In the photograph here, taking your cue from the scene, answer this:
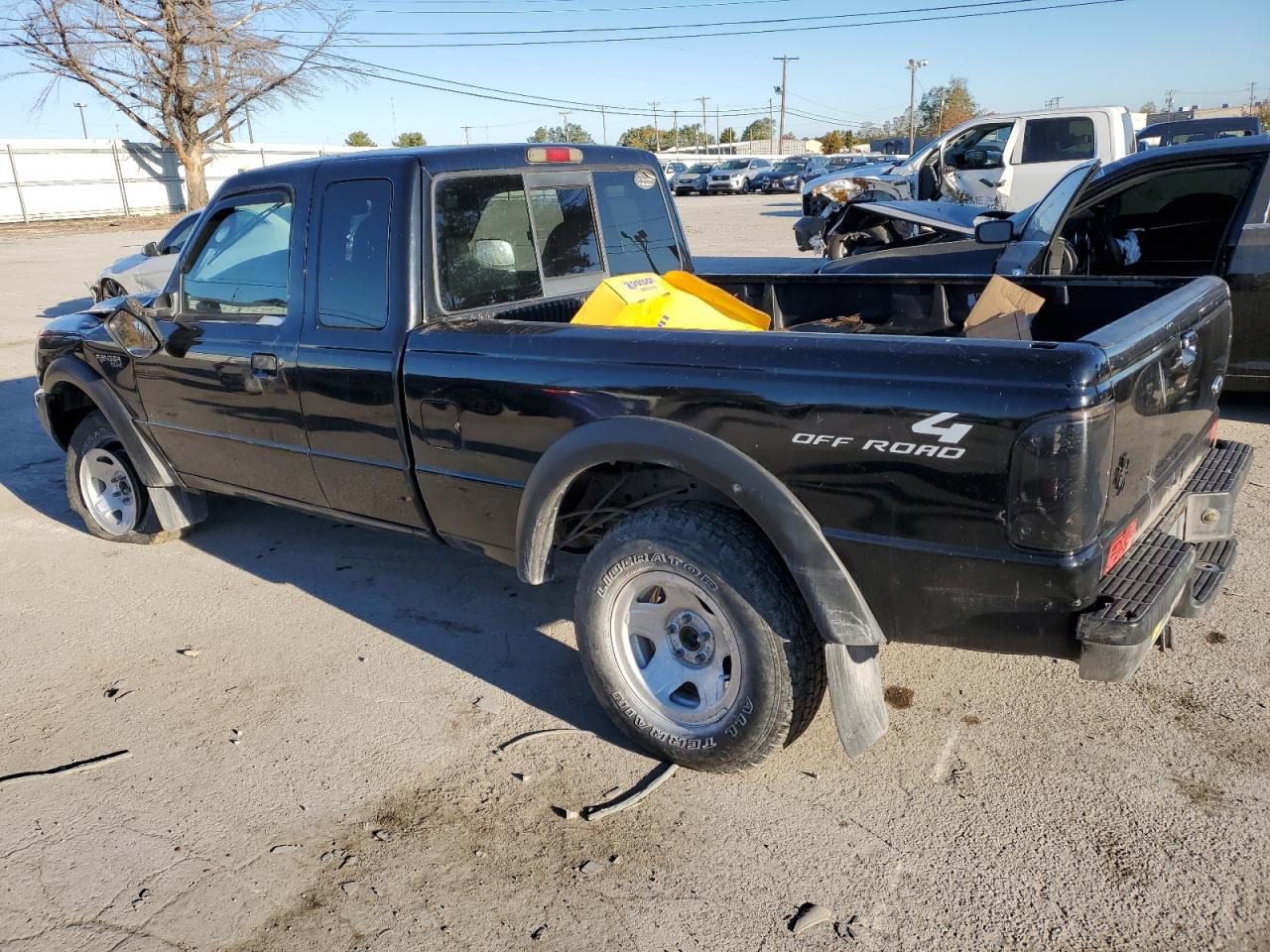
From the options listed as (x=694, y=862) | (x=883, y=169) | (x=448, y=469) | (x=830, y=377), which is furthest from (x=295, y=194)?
(x=883, y=169)

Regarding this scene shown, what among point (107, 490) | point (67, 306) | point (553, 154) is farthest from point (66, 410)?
point (67, 306)

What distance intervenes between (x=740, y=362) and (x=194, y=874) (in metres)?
2.15

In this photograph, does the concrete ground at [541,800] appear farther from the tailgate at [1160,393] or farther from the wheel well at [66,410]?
the wheel well at [66,410]

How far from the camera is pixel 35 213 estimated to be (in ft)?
128

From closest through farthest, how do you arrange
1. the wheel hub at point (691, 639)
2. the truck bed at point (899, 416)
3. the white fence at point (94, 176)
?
the truck bed at point (899, 416)
the wheel hub at point (691, 639)
the white fence at point (94, 176)

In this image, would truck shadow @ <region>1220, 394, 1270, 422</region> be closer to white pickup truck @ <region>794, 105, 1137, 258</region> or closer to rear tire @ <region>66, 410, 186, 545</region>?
white pickup truck @ <region>794, 105, 1137, 258</region>

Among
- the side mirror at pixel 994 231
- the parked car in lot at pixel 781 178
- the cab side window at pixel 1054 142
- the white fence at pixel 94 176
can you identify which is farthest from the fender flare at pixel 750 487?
the parked car in lot at pixel 781 178

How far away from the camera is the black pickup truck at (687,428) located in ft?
8.29

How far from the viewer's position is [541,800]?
3129 millimetres

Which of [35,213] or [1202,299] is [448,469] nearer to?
[1202,299]

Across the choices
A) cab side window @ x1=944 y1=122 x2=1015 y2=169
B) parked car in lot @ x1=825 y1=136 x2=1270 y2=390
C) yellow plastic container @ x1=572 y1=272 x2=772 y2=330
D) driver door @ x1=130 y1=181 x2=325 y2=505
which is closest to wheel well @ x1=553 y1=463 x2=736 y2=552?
yellow plastic container @ x1=572 y1=272 x2=772 y2=330

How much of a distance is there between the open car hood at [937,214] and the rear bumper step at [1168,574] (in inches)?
253

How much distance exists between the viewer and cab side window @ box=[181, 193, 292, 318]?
413 cm

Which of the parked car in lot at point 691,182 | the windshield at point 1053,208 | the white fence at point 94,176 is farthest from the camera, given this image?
the parked car in lot at point 691,182
